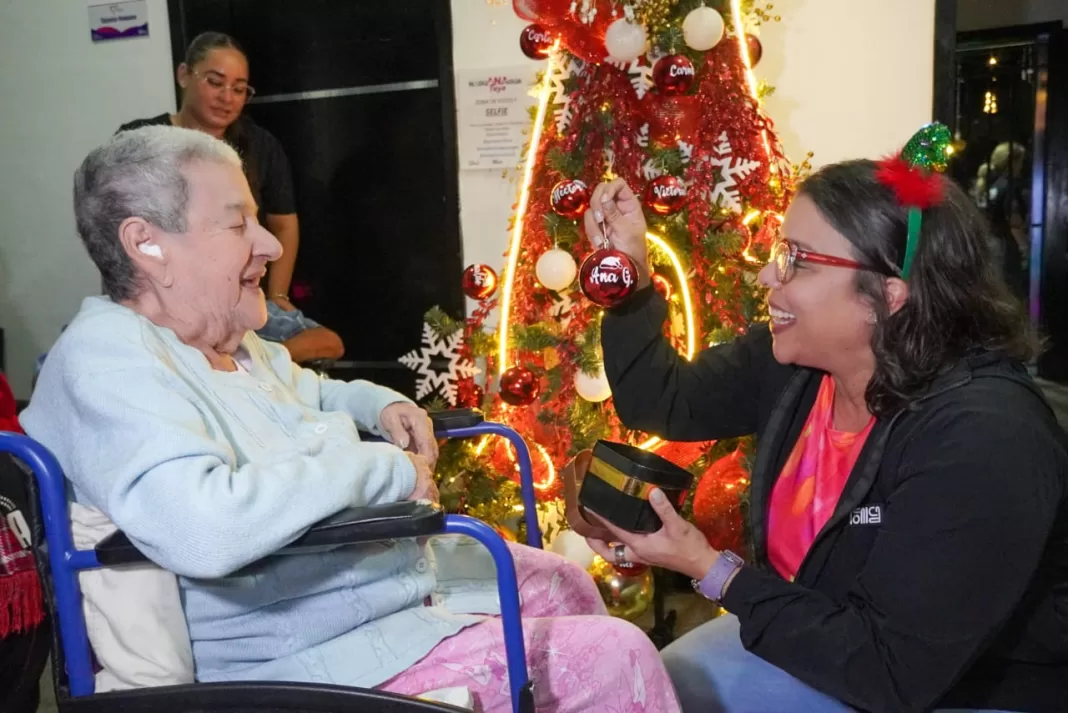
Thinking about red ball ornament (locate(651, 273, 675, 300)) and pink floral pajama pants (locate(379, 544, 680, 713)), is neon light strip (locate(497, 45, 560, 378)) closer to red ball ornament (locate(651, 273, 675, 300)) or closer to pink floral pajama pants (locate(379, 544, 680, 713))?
red ball ornament (locate(651, 273, 675, 300))

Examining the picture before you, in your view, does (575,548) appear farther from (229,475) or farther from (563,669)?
(229,475)

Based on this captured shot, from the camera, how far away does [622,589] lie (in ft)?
8.07

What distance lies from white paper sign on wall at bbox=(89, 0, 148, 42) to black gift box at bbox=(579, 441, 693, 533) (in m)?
3.24

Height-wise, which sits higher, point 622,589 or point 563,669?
point 563,669

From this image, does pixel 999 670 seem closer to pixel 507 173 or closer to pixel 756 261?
pixel 756 261

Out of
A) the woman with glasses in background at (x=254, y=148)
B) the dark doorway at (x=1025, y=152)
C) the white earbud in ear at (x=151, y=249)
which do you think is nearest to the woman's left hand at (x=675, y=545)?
the white earbud in ear at (x=151, y=249)

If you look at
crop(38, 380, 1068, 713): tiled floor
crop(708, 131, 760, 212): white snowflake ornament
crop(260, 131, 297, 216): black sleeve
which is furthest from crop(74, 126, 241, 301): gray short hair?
crop(260, 131, 297, 216): black sleeve

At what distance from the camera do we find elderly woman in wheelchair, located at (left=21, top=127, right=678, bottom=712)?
43.1 inches

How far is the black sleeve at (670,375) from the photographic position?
1.72 m

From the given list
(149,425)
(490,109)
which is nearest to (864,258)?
(149,425)

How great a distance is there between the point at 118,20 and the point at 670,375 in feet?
10.3

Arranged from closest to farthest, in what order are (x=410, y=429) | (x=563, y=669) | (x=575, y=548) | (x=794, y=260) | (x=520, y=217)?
1. (x=563, y=669)
2. (x=794, y=260)
3. (x=410, y=429)
4. (x=520, y=217)
5. (x=575, y=548)

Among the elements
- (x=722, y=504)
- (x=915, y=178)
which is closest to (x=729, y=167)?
(x=722, y=504)

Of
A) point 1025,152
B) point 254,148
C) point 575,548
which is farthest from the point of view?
point 1025,152
